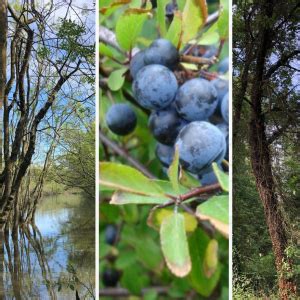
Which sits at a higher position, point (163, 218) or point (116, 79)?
point (116, 79)

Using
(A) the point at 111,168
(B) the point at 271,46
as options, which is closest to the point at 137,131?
(A) the point at 111,168

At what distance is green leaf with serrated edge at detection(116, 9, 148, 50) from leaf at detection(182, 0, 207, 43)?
19 centimetres

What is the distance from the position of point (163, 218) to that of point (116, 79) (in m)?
0.70

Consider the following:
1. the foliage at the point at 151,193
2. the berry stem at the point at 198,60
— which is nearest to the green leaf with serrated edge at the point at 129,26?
the foliage at the point at 151,193

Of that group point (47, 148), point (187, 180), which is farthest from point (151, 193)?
point (47, 148)

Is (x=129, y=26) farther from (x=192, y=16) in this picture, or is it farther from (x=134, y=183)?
(x=134, y=183)

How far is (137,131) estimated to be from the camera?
2.60 m

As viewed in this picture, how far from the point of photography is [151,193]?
2.57 m

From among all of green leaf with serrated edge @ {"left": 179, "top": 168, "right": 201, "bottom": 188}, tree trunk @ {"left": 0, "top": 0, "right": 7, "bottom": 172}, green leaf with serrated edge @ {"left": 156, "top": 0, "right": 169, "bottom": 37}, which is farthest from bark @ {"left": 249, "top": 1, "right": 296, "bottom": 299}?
tree trunk @ {"left": 0, "top": 0, "right": 7, "bottom": 172}

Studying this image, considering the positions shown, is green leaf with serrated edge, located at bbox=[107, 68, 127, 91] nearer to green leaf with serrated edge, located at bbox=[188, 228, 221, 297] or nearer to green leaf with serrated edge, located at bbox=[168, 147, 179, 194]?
green leaf with serrated edge, located at bbox=[168, 147, 179, 194]

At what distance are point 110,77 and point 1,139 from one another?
69cm

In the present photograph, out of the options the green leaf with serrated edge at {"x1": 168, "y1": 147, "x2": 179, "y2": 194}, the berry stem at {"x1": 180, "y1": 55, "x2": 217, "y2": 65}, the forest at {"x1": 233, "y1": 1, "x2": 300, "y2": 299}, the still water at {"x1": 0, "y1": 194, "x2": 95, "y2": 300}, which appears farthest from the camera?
the forest at {"x1": 233, "y1": 1, "x2": 300, "y2": 299}

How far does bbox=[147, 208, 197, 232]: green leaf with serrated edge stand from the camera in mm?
2576

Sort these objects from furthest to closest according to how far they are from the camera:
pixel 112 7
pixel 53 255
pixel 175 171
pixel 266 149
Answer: pixel 266 149 → pixel 53 255 → pixel 112 7 → pixel 175 171
